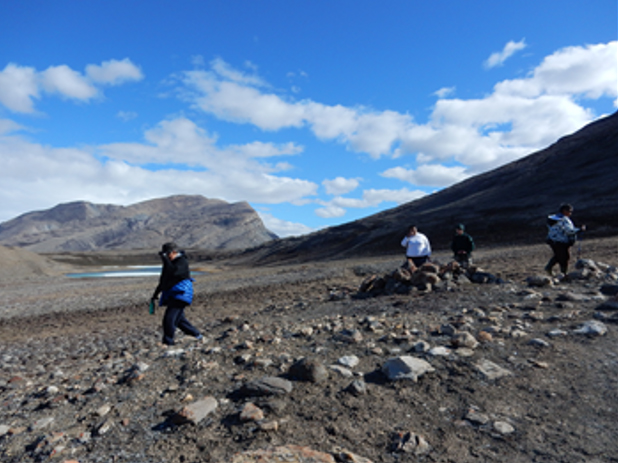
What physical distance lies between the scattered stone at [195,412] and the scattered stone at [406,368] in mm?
1935

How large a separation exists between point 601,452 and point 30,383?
7.17 m

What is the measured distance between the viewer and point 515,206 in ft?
164

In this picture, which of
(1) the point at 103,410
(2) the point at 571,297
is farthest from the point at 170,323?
(2) the point at 571,297

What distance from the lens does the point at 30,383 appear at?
6078 mm

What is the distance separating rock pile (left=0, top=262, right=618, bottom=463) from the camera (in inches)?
135

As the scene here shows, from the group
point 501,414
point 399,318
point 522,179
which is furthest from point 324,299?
point 522,179

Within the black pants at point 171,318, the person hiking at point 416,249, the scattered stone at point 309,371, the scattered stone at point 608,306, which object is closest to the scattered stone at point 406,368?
the scattered stone at point 309,371

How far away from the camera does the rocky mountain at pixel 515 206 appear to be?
137 feet

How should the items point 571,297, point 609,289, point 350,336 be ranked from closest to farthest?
point 350,336, point 571,297, point 609,289

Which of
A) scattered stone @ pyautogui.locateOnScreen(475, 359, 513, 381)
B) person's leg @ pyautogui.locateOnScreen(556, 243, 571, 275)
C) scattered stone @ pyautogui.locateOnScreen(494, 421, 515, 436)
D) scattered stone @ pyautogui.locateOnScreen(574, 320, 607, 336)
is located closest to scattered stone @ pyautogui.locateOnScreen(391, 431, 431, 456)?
scattered stone @ pyautogui.locateOnScreen(494, 421, 515, 436)

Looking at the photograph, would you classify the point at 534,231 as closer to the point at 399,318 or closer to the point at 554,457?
the point at 399,318

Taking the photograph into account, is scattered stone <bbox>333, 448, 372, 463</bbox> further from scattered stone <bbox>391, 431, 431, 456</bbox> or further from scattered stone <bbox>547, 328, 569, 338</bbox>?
scattered stone <bbox>547, 328, 569, 338</bbox>

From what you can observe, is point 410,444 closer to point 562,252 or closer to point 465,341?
point 465,341

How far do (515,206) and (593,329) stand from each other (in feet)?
163
